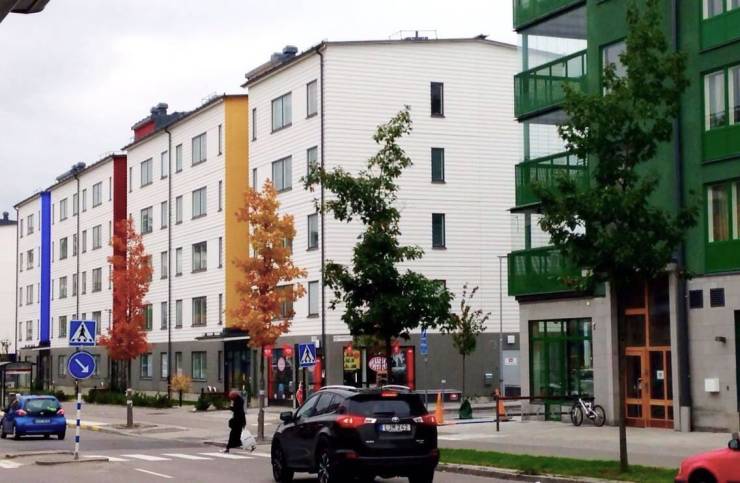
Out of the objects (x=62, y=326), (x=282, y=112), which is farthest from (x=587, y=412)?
(x=62, y=326)

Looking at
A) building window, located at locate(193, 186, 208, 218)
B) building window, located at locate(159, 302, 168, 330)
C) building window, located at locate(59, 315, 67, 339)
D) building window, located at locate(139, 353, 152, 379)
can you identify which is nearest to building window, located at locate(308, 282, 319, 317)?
building window, located at locate(193, 186, 208, 218)

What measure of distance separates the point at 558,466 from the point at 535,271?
1595 cm

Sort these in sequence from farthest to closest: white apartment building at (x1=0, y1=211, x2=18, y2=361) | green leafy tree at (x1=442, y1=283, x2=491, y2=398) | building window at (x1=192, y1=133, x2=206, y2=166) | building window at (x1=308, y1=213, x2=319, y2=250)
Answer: white apartment building at (x1=0, y1=211, x2=18, y2=361) < building window at (x1=192, y1=133, x2=206, y2=166) < building window at (x1=308, y1=213, x2=319, y2=250) < green leafy tree at (x1=442, y1=283, x2=491, y2=398)

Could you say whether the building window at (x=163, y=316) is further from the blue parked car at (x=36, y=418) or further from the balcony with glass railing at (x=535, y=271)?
the balcony with glass railing at (x=535, y=271)

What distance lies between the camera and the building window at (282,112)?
57869 mm

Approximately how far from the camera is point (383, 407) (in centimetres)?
1844

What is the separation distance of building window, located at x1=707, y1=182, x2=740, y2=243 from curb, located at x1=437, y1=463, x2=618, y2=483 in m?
9.84

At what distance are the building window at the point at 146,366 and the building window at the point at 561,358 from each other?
141ft

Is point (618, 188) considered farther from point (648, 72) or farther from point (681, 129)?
point (681, 129)

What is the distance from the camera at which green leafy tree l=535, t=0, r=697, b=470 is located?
1941 centimetres

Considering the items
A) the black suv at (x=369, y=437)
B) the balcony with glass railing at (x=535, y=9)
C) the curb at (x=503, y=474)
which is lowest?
the curb at (x=503, y=474)

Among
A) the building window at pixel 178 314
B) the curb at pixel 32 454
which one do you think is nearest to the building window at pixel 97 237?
the building window at pixel 178 314

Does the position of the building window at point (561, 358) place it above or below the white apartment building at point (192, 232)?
below

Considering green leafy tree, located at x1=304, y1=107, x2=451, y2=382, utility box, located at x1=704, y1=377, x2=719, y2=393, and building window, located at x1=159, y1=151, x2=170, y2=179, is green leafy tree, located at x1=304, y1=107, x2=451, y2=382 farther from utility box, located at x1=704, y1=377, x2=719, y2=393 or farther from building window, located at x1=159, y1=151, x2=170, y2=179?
building window, located at x1=159, y1=151, x2=170, y2=179
